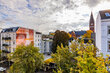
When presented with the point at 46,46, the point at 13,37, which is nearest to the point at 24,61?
the point at 13,37

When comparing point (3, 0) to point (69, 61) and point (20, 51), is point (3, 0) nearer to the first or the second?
point (20, 51)

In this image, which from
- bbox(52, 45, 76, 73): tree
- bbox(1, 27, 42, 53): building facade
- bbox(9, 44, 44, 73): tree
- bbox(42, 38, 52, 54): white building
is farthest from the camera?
bbox(42, 38, 52, 54): white building

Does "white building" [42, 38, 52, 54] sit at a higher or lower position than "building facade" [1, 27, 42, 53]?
lower

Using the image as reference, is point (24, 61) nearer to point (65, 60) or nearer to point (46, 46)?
point (65, 60)

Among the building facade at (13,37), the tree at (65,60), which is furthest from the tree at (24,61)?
the building facade at (13,37)

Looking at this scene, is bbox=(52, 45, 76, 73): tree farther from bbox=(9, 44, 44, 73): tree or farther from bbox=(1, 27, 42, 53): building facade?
bbox=(1, 27, 42, 53): building facade

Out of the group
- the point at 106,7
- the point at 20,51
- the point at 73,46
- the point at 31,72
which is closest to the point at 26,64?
the point at 31,72

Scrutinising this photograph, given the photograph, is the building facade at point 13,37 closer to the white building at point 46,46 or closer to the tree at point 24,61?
the white building at point 46,46

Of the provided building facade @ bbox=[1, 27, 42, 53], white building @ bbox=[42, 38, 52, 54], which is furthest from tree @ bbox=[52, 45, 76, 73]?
white building @ bbox=[42, 38, 52, 54]

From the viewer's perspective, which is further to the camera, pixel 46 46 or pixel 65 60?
pixel 46 46

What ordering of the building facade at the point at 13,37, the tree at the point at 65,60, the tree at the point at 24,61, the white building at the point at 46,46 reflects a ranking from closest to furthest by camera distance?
the tree at the point at 65,60 → the tree at the point at 24,61 → the building facade at the point at 13,37 → the white building at the point at 46,46

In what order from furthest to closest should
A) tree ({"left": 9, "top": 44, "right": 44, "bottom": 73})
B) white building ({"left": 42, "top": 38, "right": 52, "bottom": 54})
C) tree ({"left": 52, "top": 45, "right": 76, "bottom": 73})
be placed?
white building ({"left": 42, "top": 38, "right": 52, "bottom": 54})
tree ({"left": 9, "top": 44, "right": 44, "bottom": 73})
tree ({"left": 52, "top": 45, "right": 76, "bottom": 73})

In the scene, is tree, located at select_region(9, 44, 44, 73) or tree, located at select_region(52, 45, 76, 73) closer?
tree, located at select_region(52, 45, 76, 73)

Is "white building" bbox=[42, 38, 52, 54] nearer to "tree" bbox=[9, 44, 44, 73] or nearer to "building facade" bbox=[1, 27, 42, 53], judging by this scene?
"building facade" bbox=[1, 27, 42, 53]
